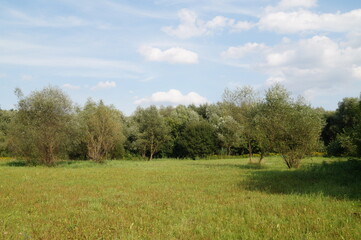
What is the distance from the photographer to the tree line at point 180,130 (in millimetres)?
26391

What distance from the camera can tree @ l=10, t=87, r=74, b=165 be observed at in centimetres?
3362

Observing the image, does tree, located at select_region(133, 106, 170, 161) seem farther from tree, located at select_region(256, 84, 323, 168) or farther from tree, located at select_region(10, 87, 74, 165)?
tree, located at select_region(256, 84, 323, 168)

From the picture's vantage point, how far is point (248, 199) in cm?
1215

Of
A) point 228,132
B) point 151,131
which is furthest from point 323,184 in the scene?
point 228,132

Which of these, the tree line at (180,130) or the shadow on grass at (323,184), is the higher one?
the tree line at (180,130)

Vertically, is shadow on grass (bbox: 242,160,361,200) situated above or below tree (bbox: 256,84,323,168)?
below

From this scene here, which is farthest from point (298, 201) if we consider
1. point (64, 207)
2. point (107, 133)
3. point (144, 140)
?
point (144, 140)

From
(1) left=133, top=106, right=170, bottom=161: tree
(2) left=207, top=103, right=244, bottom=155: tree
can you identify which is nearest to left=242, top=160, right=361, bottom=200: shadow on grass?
(2) left=207, top=103, right=244, bottom=155: tree

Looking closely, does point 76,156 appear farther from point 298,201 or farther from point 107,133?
point 298,201

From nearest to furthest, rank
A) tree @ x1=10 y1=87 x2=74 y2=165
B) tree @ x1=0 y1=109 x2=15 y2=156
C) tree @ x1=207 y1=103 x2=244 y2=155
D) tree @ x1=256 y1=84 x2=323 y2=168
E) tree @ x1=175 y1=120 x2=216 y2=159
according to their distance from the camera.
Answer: tree @ x1=256 y1=84 x2=323 y2=168 < tree @ x1=10 y1=87 x2=74 y2=165 < tree @ x1=207 y1=103 x2=244 y2=155 < tree @ x1=0 y1=109 x2=15 y2=156 < tree @ x1=175 y1=120 x2=216 y2=159

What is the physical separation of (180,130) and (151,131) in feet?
38.7

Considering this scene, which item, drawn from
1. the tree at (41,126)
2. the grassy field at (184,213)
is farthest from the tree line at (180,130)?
the grassy field at (184,213)

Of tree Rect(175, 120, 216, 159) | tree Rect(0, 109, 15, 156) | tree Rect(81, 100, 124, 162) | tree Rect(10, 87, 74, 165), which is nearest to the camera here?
tree Rect(10, 87, 74, 165)

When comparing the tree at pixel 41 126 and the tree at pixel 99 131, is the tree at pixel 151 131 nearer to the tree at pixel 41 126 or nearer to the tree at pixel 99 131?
the tree at pixel 99 131
